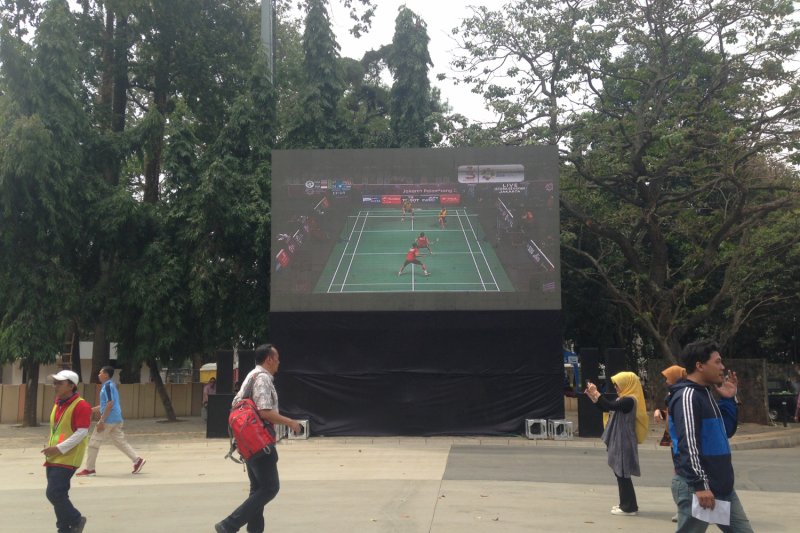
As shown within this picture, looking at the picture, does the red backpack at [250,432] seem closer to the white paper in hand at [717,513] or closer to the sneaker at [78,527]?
the sneaker at [78,527]

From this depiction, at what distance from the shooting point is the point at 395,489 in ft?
35.2

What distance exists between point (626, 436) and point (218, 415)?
486 inches

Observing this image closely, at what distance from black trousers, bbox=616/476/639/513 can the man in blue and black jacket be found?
3.35 m

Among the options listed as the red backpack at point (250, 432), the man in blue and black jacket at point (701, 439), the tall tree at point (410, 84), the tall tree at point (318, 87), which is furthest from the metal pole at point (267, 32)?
the man in blue and black jacket at point (701, 439)

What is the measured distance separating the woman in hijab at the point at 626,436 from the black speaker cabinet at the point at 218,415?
468 inches

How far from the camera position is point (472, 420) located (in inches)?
768

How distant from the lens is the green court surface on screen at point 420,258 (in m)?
19.4

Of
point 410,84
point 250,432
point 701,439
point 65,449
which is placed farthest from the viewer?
point 410,84

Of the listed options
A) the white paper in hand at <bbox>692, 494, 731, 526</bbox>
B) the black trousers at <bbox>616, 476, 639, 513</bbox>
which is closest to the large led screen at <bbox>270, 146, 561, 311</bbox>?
the black trousers at <bbox>616, 476, 639, 513</bbox>

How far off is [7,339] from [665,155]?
59.0 ft

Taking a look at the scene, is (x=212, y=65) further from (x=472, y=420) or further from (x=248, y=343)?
(x=472, y=420)

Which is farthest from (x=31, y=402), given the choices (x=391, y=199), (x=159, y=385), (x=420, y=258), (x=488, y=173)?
(x=488, y=173)

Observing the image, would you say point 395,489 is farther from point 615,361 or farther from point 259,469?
point 615,361

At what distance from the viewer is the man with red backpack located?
688 cm
